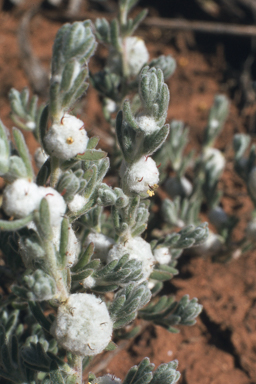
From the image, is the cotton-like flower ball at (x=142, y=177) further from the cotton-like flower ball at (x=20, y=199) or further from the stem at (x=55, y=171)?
the cotton-like flower ball at (x=20, y=199)

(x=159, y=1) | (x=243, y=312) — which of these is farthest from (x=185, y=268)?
(x=159, y=1)

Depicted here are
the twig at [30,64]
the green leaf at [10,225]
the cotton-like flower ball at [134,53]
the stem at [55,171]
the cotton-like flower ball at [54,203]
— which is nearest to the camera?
the green leaf at [10,225]

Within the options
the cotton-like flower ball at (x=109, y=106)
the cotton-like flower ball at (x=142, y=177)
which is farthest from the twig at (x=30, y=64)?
the cotton-like flower ball at (x=142, y=177)

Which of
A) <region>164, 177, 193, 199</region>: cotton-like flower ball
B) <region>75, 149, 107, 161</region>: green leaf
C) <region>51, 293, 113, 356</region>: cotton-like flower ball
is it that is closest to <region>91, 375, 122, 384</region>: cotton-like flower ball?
<region>51, 293, 113, 356</region>: cotton-like flower ball

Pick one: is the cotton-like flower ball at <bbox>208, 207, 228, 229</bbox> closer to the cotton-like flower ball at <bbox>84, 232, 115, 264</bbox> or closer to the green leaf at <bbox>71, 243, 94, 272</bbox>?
the cotton-like flower ball at <bbox>84, 232, 115, 264</bbox>

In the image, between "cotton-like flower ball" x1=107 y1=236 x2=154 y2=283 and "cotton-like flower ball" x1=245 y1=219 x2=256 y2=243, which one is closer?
"cotton-like flower ball" x1=107 y1=236 x2=154 y2=283

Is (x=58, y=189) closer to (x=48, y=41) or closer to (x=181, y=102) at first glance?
(x=181, y=102)

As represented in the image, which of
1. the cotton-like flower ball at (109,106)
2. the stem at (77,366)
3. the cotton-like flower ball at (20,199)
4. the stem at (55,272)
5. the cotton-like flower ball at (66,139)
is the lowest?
the stem at (77,366)
